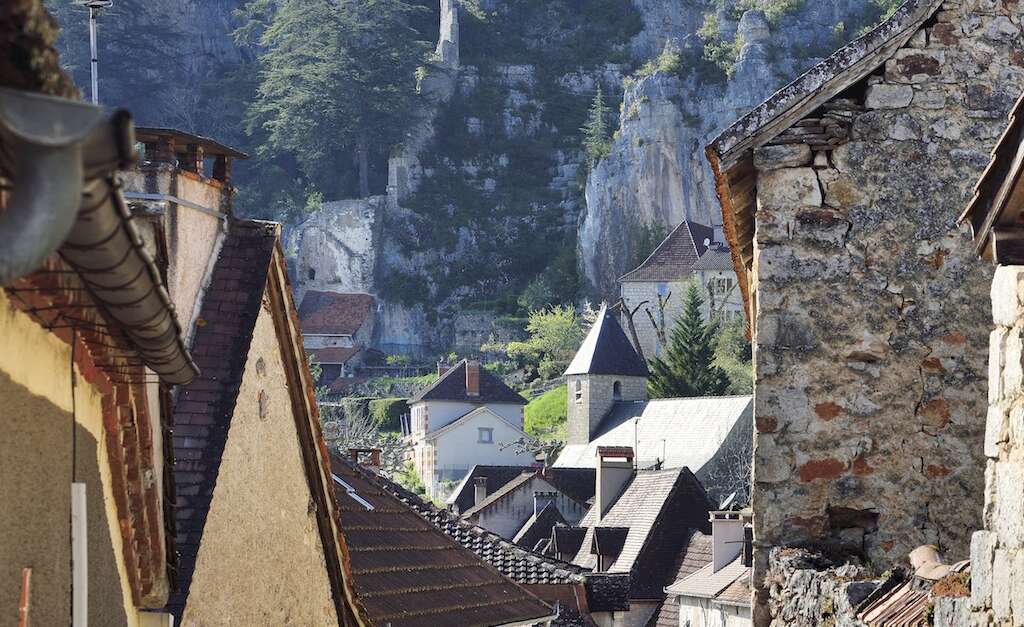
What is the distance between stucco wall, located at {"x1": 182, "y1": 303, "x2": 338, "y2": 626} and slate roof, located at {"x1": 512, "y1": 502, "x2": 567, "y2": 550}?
35225 mm

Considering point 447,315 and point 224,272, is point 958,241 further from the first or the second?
point 447,315

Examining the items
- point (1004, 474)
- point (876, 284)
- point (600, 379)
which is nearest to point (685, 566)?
point (600, 379)

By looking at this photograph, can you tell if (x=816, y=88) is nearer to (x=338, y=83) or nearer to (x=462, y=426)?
(x=462, y=426)

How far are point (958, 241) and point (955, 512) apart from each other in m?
1.22

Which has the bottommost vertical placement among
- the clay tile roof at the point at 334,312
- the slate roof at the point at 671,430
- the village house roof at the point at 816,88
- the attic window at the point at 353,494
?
the slate roof at the point at 671,430

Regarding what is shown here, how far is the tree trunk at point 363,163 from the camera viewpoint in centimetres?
10525

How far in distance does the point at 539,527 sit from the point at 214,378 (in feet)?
126

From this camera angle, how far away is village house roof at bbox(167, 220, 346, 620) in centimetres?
1039

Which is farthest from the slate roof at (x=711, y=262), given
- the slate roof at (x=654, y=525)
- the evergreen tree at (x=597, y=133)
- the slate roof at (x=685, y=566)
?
the slate roof at (x=685, y=566)

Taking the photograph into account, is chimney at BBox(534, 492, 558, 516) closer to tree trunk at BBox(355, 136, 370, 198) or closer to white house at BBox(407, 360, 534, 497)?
white house at BBox(407, 360, 534, 497)

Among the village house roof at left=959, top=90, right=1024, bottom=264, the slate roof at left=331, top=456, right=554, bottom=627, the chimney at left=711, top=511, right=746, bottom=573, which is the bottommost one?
the chimney at left=711, top=511, right=746, bottom=573

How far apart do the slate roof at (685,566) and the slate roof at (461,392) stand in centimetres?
3586

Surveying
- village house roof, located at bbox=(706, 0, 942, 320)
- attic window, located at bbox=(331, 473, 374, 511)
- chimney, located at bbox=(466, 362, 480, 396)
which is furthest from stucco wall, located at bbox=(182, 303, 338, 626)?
chimney, located at bbox=(466, 362, 480, 396)

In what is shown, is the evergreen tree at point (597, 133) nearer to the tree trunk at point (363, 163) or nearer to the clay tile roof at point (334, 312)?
the tree trunk at point (363, 163)
